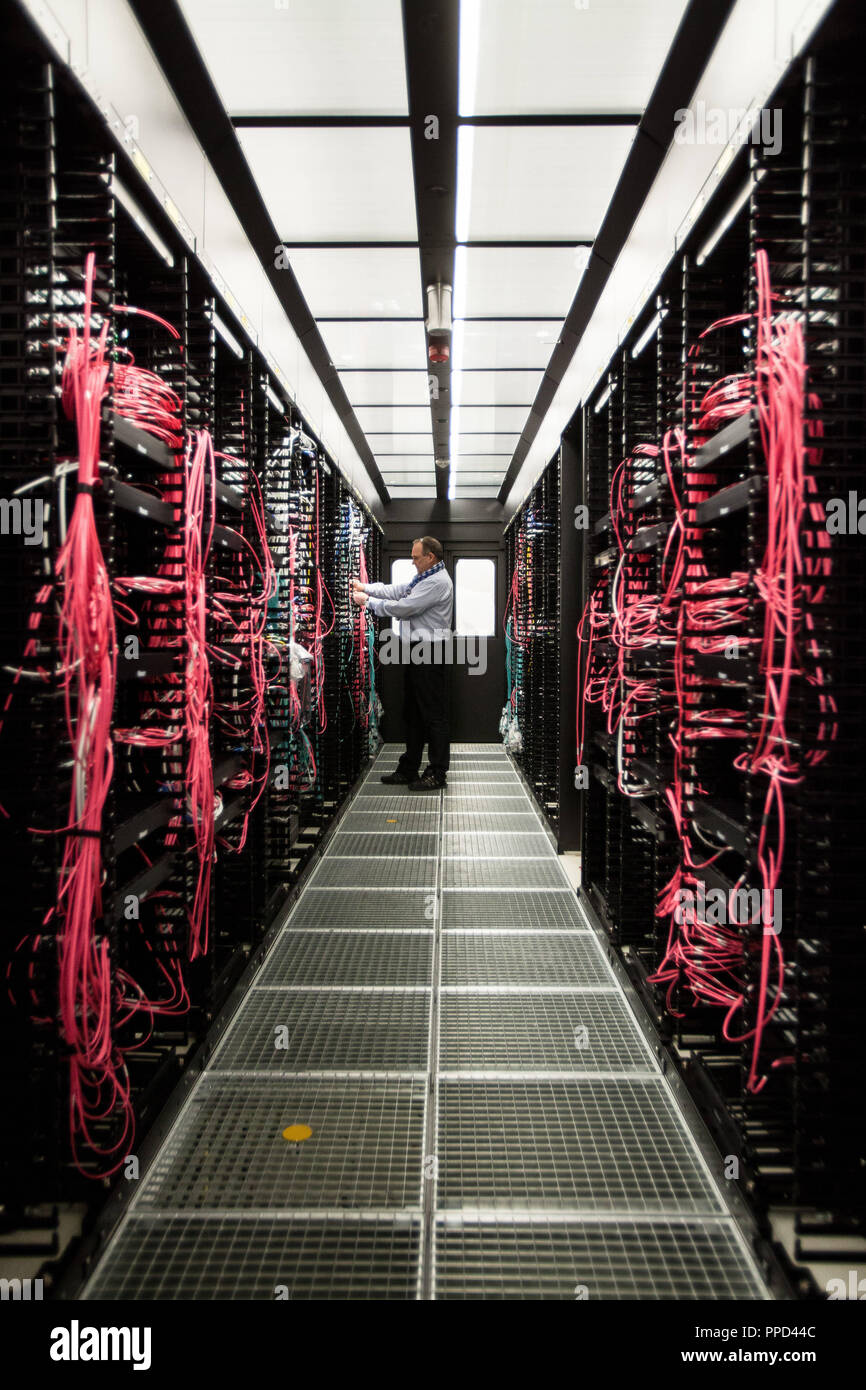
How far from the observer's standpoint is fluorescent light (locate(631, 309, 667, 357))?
234 centimetres

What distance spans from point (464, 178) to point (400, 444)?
4.01 metres

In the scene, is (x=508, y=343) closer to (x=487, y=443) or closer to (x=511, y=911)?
(x=487, y=443)

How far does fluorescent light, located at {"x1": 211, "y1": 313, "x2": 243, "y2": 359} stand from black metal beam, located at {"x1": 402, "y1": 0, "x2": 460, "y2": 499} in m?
0.92

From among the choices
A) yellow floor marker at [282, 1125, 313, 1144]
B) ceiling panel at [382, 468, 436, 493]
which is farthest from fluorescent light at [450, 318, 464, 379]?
yellow floor marker at [282, 1125, 313, 1144]

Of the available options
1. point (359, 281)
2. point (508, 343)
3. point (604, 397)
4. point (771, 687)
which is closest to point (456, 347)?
point (508, 343)

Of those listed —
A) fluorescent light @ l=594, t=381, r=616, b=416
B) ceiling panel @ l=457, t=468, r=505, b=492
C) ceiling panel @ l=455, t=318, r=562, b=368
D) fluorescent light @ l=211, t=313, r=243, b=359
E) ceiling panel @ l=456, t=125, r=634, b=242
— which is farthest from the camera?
ceiling panel @ l=457, t=468, r=505, b=492

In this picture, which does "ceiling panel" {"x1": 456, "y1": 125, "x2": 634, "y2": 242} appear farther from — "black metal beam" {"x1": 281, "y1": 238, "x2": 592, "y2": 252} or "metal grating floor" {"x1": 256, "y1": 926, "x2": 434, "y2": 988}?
"metal grating floor" {"x1": 256, "y1": 926, "x2": 434, "y2": 988}

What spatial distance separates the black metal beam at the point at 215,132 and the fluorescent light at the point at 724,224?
1602 millimetres

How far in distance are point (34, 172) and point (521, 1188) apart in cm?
221

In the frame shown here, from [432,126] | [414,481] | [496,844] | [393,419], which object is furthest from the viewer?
[414,481]

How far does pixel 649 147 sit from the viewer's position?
2.81m

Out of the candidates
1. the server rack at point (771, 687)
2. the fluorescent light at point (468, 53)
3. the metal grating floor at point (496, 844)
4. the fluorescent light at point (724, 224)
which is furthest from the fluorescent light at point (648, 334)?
the metal grating floor at point (496, 844)

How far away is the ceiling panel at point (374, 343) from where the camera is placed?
4.53 meters

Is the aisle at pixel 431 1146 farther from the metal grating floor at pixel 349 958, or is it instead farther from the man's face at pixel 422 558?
the man's face at pixel 422 558
